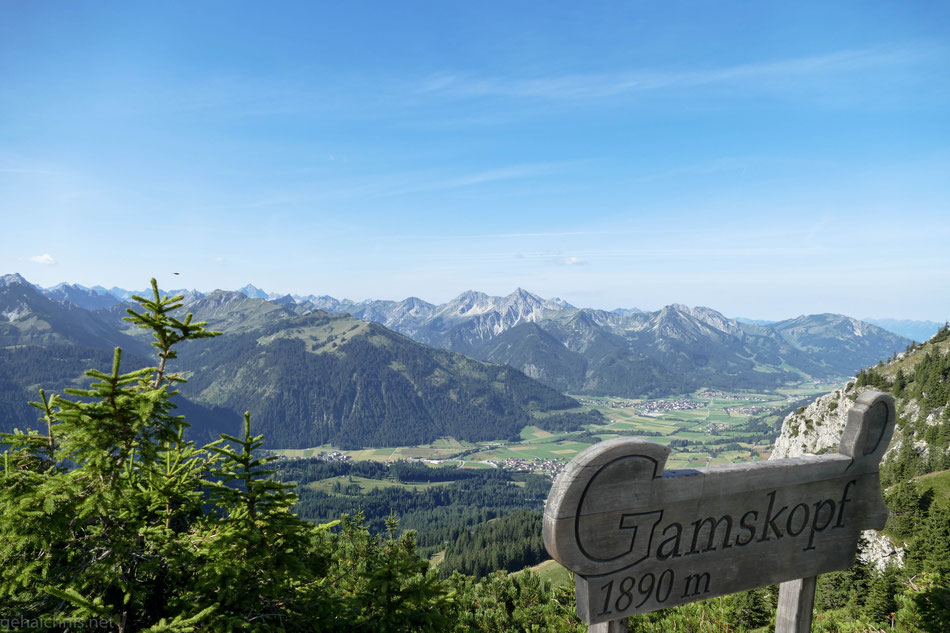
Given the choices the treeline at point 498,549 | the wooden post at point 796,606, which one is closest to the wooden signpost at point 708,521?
the wooden post at point 796,606

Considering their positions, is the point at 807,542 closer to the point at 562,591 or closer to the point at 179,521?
the point at 179,521

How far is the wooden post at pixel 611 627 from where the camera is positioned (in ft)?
19.6

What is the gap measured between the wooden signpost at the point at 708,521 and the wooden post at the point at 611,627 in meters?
0.03

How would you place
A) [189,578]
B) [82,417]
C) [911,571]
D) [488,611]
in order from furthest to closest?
[911,571], [488,611], [189,578], [82,417]

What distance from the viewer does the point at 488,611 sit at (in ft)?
52.6

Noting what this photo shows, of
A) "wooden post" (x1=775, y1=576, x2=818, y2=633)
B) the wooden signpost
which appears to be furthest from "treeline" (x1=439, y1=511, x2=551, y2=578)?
the wooden signpost

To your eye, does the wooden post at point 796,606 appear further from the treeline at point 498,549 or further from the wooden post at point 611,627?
the treeline at point 498,549

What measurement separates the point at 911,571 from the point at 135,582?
110 feet

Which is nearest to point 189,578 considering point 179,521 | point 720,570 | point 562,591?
point 179,521

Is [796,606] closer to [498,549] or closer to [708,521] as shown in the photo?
[708,521]

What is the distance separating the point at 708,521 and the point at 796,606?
8.93 ft

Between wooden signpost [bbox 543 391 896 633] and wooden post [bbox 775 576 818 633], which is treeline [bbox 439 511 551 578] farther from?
wooden signpost [bbox 543 391 896 633]

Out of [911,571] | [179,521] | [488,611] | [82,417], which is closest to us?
[82,417]

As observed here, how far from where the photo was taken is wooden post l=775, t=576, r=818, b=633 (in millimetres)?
7184
